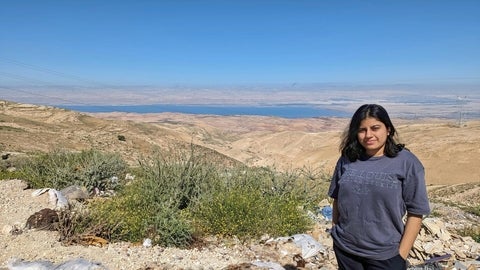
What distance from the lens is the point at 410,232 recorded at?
2881mm

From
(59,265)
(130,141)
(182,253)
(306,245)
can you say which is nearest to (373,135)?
(306,245)

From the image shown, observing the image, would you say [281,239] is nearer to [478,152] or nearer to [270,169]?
[270,169]

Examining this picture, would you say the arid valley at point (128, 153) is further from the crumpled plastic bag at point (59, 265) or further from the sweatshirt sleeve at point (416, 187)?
the sweatshirt sleeve at point (416, 187)

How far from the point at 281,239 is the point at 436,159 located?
28666mm

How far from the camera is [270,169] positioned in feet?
32.2

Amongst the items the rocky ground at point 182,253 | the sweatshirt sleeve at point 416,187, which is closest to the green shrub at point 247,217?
the rocky ground at point 182,253

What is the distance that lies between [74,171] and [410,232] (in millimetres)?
8968

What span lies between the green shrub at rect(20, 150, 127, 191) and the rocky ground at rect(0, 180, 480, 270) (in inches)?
92.9

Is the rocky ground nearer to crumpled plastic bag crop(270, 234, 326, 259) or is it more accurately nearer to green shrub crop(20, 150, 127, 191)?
crumpled plastic bag crop(270, 234, 326, 259)

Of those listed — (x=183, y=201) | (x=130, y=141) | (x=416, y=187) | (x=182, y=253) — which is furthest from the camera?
(x=130, y=141)

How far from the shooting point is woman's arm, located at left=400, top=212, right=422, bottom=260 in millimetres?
2859

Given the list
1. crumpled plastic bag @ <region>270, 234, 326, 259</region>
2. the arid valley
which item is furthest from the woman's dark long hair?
crumpled plastic bag @ <region>270, 234, 326, 259</region>

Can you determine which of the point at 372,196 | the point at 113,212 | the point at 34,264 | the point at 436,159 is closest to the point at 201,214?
the point at 113,212

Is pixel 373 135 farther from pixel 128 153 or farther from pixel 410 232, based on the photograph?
pixel 128 153
